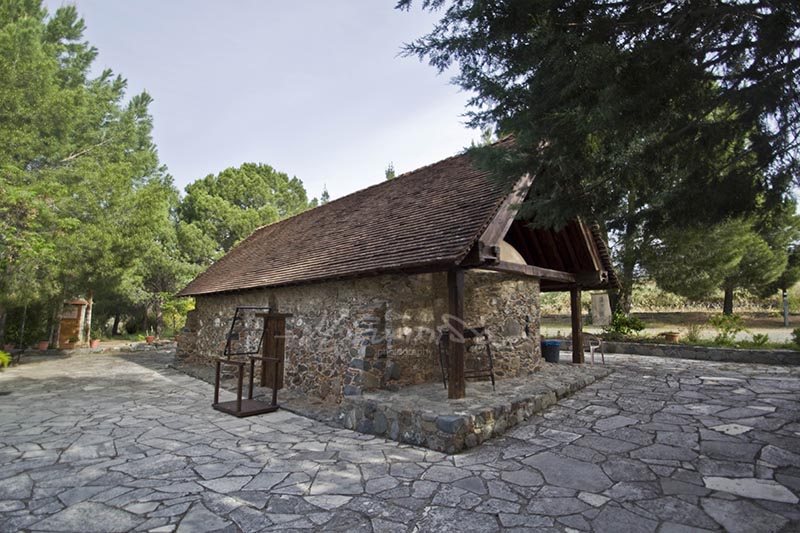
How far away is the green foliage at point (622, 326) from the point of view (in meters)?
14.2

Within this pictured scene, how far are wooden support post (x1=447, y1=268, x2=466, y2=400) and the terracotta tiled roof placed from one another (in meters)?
0.35

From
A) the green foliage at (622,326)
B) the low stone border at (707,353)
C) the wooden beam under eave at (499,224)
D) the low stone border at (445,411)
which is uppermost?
the wooden beam under eave at (499,224)

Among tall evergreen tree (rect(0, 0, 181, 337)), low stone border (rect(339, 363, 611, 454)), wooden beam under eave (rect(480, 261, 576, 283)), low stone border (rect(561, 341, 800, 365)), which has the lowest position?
low stone border (rect(339, 363, 611, 454))

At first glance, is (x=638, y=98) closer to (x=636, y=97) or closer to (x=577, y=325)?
(x=636, y=97)

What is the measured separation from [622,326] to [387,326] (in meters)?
11.1

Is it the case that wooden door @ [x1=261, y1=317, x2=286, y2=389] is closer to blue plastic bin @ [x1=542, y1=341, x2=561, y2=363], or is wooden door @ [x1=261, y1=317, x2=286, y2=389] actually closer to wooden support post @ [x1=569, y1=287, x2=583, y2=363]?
blue plastic bin @ [x1=542, y1=341, x2=561, y2=363]

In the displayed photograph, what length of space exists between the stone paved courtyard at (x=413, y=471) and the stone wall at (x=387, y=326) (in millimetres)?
1226

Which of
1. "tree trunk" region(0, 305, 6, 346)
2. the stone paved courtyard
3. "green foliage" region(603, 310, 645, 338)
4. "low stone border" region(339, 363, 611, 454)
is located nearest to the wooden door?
the stone paved courtyard

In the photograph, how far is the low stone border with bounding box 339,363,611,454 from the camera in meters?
4.91

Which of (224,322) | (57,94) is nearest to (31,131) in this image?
(57,94)

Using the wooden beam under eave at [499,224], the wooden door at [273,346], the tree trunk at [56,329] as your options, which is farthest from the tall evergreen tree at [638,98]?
the tree trunk at [56,329]

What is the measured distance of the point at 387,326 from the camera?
22.3 feet

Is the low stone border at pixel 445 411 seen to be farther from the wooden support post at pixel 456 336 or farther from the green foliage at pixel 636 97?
the green foliage at pixel 636 97

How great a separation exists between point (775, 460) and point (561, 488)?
2.44 metres
